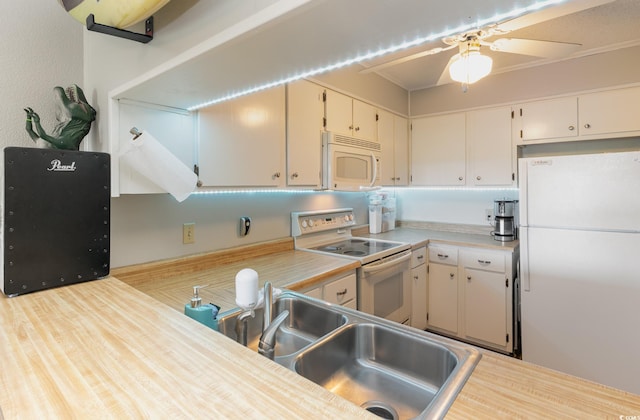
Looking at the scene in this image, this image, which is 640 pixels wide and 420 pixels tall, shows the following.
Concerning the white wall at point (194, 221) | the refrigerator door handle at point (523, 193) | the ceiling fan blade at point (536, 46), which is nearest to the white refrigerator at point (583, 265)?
the refrigerator door handle at point (523, 193)

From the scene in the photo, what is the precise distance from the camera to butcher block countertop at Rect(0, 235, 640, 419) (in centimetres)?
54

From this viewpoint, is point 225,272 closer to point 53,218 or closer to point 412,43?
point 53,218

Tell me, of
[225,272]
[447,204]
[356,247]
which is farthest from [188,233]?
[447,204]

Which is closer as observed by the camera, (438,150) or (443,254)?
(443,254)

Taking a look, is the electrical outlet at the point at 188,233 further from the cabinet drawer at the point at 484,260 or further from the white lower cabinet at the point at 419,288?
the cabinet drawer at the point at 484,260

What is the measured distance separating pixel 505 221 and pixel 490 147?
2.32 feet

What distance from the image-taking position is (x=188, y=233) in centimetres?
178

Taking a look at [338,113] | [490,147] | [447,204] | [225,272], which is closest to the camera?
[225,272]

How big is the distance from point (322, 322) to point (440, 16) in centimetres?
107

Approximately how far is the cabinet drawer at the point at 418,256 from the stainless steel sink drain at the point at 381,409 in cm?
187

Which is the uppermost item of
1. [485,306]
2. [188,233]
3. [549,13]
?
[549,13]

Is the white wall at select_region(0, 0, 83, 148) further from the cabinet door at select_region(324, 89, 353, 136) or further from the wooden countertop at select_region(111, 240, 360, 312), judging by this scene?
the cabinet door at select_region(324, 89, 353, 136)

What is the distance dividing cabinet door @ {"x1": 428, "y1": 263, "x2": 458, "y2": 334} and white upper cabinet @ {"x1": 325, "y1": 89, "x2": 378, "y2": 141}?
1.36m

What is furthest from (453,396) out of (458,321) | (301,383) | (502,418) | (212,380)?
(458,321)
